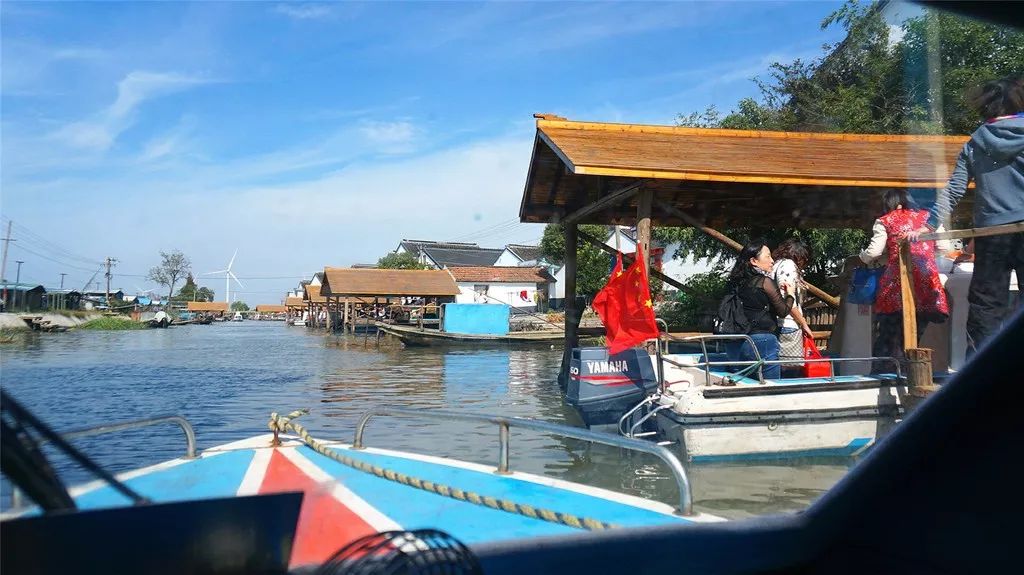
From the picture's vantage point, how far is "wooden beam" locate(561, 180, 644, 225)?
8.17 metres

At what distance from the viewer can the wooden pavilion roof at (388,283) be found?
3572cm

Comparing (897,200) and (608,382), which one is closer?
(897,200)

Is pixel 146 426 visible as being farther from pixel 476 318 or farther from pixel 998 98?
pixel 476 318

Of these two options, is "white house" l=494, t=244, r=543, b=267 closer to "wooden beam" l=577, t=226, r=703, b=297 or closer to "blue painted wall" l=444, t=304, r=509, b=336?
"blue painted wall" l=444, t=304, r=509, b=336

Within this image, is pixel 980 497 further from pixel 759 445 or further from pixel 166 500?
pixel 759 445

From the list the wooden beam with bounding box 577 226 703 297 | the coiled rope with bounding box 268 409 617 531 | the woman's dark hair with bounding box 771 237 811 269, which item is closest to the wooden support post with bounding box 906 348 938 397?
the woman's dark hair with bounding box 771 237 811 269

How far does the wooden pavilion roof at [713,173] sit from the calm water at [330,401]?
2.88 metres

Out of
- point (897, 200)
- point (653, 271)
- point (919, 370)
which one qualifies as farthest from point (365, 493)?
point (653, 271)

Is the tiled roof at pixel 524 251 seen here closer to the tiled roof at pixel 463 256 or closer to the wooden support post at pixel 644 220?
the tiled roof at pixel 463 256

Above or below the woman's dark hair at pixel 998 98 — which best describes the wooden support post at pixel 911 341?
below

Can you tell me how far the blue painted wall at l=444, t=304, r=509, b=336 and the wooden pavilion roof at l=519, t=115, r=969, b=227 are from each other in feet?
64.7

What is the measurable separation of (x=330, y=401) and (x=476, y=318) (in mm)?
19694

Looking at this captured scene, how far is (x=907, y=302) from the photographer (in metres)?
5.19

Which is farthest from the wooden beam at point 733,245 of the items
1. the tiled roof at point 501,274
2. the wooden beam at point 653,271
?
the tiled roof at point 501,274
